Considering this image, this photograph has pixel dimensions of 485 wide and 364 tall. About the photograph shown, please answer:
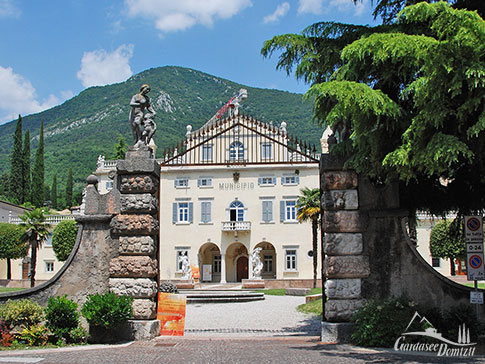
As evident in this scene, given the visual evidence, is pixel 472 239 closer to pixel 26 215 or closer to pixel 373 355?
pixel 373 355

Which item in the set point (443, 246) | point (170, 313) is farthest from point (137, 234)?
point (443, 246)

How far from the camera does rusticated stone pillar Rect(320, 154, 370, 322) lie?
10141 millimetres

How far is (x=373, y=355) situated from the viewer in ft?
28.0

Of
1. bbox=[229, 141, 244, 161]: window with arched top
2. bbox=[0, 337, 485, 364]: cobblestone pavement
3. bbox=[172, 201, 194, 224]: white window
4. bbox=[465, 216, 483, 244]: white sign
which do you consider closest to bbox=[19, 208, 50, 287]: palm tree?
bbox=[172, 201, 194, 224]: white window

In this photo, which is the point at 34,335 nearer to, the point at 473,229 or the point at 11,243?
the point at 473,229

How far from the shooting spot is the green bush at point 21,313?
9.67m

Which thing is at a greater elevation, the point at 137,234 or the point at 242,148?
the point at 242,148

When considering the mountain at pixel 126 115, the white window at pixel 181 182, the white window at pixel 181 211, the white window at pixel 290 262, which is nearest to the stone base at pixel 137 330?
the white window at pixel 290 262

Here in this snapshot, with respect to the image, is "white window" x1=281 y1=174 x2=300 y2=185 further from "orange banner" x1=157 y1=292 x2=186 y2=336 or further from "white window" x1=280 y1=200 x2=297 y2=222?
"orange banner" x1=157 y1=292 x2=186 y2=336

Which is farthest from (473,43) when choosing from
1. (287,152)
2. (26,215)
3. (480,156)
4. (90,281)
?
(26,215)

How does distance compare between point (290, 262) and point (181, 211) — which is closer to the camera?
point (290, 262)

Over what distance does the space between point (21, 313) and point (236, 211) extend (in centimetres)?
3233

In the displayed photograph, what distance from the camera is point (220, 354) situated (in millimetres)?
8859

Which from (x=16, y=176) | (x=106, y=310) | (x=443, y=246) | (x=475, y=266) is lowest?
(x=106, y=310)
